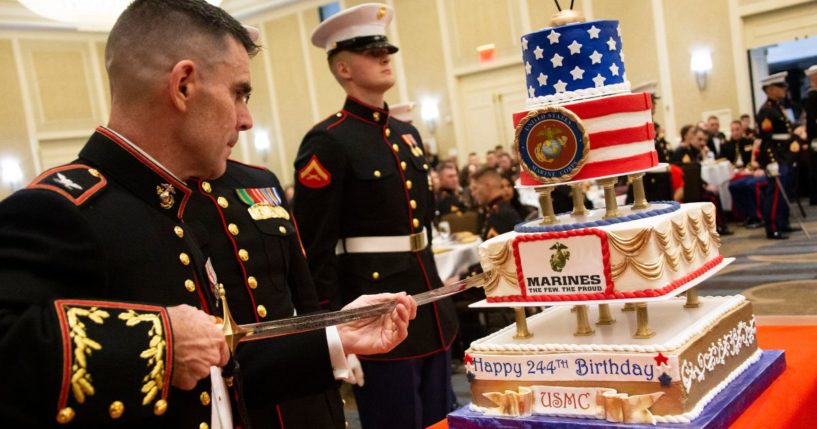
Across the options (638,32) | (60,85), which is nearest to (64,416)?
(638,32)

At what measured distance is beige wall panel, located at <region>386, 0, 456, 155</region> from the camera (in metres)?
14.5

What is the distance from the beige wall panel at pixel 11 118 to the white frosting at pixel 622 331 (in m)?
15.3

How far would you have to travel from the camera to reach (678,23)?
12.0m

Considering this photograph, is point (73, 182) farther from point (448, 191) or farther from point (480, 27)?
point (480, 27)

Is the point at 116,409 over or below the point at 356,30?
below

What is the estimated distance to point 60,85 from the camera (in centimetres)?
1594

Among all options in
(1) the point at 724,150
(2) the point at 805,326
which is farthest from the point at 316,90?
(2) the point at 805,326

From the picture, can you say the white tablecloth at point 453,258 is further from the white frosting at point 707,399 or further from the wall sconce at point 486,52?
the wall sconce at point 486,52

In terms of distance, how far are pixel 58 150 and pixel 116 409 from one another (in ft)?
53.8

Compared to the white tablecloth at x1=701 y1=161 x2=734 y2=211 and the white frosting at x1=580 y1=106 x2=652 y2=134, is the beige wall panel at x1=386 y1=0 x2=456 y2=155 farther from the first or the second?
the white frosting at x1=580 y1=106 x2=652 y2=134

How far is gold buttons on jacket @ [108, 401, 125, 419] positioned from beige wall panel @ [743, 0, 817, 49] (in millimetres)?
11918

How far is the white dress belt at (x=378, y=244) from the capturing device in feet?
8.84

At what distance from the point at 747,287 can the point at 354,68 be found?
2.15 metres

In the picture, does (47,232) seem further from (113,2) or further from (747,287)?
(113,2)
